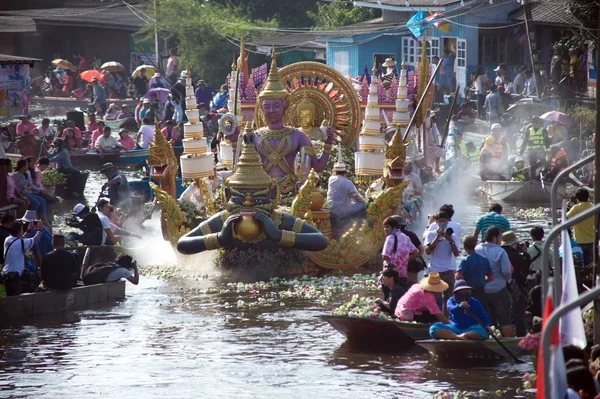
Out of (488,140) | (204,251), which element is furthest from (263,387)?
(488,140)

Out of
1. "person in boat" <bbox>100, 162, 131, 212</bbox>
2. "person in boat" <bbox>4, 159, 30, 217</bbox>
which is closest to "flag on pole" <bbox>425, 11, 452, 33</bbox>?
"person in boat" <bbox>100, 162, 131, 212</bbox>

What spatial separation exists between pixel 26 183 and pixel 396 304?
10406mm

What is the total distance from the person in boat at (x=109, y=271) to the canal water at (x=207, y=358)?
343 millimetres

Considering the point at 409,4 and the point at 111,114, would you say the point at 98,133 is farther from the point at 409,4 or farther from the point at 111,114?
the point at 409,4

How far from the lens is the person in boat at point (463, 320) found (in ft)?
38.2

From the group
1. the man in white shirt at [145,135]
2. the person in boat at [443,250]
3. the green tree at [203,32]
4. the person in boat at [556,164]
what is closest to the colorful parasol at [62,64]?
the green tree at [203,32]

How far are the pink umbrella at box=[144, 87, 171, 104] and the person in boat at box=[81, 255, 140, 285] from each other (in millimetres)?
21535

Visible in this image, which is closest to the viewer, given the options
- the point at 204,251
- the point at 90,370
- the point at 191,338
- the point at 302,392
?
the point at 302,392

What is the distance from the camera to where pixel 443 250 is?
1371 cm

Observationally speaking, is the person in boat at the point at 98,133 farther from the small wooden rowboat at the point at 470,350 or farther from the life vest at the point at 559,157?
the small wooden rowboat at the point at 470,350

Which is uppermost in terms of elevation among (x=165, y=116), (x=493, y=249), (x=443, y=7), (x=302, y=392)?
(x=443, y=7)

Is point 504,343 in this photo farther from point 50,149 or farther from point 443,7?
point 443,7

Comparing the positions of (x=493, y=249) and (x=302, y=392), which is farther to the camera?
(x=493, y=249)

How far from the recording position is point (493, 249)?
12445mm
